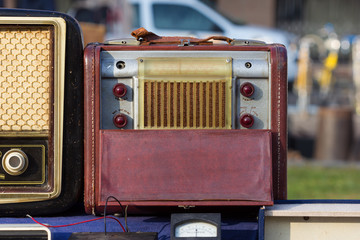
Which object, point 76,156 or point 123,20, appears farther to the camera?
point 123,20

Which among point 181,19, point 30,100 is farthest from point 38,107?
point 181,19

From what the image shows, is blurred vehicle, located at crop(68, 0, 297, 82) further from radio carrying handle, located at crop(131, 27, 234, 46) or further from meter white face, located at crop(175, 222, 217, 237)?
meter white face, located at crop(175, 222, 217, 237)

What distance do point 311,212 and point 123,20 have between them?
747 centimetres

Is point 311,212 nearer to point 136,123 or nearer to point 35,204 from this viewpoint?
point 136,123

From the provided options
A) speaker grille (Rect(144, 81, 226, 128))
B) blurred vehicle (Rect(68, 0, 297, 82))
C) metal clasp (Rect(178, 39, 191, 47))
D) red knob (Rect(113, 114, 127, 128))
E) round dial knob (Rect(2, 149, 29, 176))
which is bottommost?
round dial knob (Rect(2, 149, 29, 176))

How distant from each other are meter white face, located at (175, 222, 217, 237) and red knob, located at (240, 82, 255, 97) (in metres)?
0.50

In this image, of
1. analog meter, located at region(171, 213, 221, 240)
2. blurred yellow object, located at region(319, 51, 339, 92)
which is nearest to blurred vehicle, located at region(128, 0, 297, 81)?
blurred yellow object, located at region(319, 51, 339, 92)

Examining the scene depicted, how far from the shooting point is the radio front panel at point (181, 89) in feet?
7.52

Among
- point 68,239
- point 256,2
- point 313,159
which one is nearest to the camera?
point 68,239

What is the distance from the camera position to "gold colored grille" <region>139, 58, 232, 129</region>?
2293 millimetres

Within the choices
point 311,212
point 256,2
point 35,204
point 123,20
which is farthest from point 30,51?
point 256,2

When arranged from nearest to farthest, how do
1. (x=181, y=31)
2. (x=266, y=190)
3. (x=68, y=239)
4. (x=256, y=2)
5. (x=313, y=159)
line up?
(x=68, y=239) → (x=266, y=190) → (x=313, y=159) → (x=181, y=31) → (x=256, y=2)

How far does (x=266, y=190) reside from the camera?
217cm

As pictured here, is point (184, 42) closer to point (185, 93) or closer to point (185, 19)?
point (185, 93)
